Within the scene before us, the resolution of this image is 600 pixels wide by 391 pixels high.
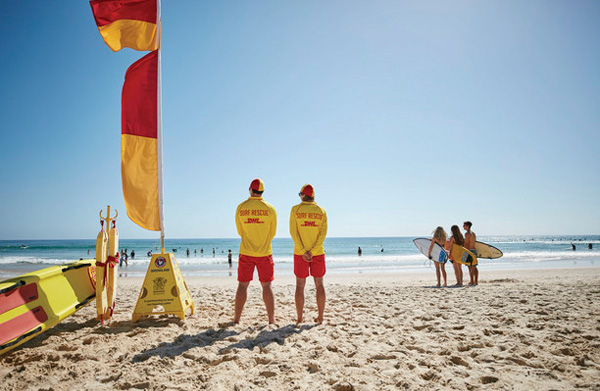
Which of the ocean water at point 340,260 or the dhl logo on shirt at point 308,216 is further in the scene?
the ocean water at point 340,260

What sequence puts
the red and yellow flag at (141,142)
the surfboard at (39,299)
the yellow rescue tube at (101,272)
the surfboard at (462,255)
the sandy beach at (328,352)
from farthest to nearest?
1. the surfboard at (462,255)
2. the red and yellow flag at (141,142)
3. the yellow rescue tube at (101,272)
4. the surfboard at (39,299)
5. the sandy beach at (328,352)

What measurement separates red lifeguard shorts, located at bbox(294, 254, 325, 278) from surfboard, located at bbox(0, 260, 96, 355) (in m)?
2.77

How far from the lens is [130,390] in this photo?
2201 millimetres

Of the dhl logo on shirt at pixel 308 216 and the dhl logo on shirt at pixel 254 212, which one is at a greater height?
the dhl logo on shirt at pixel 254 212

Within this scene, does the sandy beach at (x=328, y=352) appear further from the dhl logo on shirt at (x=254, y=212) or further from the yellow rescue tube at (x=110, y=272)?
the dhl logo on shirt at (x=254, y=212)

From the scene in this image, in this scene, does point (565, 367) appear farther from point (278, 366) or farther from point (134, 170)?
point (134, 170)

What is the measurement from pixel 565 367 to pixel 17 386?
178 inches

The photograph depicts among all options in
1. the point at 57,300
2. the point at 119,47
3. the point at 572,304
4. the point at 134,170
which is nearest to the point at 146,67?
the point at 119,47

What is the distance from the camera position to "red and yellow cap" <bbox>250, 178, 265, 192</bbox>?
155 inches

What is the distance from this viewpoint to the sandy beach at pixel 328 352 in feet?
7.65

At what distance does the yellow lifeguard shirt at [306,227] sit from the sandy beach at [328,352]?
3.47 ft

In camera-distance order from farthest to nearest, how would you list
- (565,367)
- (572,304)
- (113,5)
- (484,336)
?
(572,304), (113,5), (484,336), (565,367)

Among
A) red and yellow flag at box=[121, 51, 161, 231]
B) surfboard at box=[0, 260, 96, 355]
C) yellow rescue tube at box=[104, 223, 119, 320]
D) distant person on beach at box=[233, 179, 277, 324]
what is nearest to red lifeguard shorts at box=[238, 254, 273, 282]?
distant person on beach at box=[233, 179, 277, 324]

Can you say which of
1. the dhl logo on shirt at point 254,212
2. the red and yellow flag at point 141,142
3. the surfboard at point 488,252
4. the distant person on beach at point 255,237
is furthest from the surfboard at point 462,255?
the red and yellow flag at point 141,142
